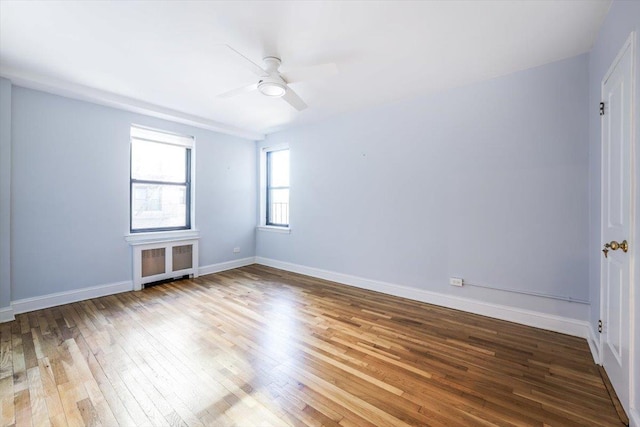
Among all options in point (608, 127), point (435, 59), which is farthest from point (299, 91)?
point (608, 127)

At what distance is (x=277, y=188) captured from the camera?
5.50 m

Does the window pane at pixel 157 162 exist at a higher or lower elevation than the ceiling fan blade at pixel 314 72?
lower

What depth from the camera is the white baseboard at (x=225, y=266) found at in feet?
15.6

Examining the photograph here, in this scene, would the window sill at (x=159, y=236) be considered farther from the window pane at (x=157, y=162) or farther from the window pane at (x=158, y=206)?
the window pane at (x=157, y=162)

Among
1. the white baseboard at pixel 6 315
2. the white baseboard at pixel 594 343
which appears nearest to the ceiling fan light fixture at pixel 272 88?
the white baseboard at pixel 594 343

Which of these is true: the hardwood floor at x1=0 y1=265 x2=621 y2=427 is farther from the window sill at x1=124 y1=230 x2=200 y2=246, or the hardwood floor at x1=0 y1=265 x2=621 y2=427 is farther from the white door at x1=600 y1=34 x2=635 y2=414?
the window sill at x1=124 y1=230 x2=200 y2=246

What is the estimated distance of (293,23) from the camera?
2.06 m

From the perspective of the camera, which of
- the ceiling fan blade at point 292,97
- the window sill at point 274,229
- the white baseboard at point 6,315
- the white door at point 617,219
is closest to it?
the white door at point 617,219

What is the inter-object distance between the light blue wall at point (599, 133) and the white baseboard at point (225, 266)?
5.05m

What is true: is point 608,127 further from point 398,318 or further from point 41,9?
point 41,9

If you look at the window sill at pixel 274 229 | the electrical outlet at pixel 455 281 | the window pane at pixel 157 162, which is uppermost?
the window pane at pixel 157 162

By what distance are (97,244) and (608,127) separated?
18.3 feet

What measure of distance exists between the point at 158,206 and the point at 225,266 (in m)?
1.60

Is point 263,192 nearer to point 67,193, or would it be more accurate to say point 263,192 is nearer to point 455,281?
point 67,193
